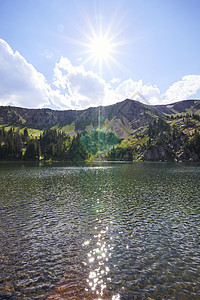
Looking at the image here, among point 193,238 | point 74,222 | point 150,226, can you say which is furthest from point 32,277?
point 193,238

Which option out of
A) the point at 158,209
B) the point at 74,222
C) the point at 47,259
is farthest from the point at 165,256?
the point at 158,209

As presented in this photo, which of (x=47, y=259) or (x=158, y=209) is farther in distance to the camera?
(x=158, y=209)

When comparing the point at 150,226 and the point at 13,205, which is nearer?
the point at 150,226

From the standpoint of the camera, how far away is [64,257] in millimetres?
18281

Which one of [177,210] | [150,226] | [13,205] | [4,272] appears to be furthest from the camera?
[13,205]

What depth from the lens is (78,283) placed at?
14320 millimetres

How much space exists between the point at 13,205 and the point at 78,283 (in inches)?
1090

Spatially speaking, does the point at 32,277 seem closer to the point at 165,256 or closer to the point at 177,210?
the point at 165,256

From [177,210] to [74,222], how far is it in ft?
65.3

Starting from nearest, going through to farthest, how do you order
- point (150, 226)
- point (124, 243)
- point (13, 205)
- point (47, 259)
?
point (47, 259), point (124, 243), point (150, 226), point (13, 205)

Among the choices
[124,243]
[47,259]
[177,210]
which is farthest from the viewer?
[177,210]

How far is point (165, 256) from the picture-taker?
60.7 feet

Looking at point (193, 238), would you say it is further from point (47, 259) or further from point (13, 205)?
point (13, 205)

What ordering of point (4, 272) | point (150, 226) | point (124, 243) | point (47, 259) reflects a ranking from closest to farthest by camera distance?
point (4, 272), point (47, 259), point (124, 243), point (150, 226)
